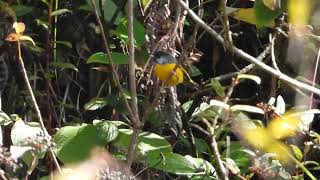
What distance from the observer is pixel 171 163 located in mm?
1461

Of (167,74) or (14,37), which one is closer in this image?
(14,37)

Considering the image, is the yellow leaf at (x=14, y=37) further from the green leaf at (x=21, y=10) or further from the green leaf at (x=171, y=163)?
the green leaf at (x=21, y=10)

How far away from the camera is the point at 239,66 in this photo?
217cm

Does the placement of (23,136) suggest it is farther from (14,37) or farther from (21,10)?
(21,10)

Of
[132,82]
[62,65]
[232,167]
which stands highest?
[132,82]

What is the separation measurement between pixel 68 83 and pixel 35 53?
0.14 metres

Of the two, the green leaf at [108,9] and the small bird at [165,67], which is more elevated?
the green leaf at [108,9]

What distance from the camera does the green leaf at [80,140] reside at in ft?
4.60

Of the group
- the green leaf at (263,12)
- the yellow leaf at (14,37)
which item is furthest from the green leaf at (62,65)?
the green leaf at (263,12)

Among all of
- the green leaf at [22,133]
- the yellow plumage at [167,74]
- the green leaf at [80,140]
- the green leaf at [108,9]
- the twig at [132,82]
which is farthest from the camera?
the green leaf at [108,9]

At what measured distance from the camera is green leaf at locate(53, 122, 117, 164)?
4.60 feet

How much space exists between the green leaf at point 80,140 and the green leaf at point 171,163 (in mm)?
112

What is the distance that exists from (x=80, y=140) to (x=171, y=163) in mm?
209

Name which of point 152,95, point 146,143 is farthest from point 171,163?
point 152,95
